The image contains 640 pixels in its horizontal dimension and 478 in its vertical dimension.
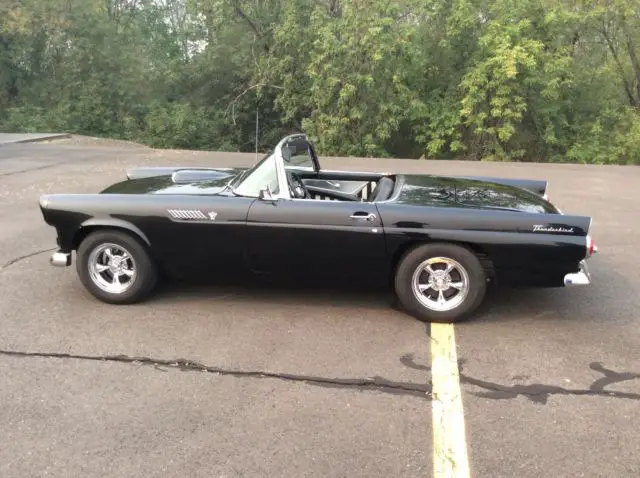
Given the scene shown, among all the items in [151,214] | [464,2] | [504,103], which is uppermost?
[464,2]

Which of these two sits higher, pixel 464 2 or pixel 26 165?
pixel 464 2

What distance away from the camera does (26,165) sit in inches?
490

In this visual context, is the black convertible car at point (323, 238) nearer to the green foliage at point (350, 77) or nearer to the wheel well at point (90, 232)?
the wheel well at point (90, 232)

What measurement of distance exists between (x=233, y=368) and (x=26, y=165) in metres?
10.7

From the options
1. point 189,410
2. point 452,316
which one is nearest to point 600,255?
point 452,316

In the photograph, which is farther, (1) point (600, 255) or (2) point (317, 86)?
(2) point (317, 86)

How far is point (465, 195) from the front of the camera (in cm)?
461

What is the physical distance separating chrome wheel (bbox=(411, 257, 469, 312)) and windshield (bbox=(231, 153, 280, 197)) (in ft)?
3.96

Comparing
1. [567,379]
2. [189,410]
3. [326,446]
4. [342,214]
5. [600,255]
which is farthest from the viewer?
[600,255]

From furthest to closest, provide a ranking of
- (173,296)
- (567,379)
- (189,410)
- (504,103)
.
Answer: (504,103) < (173,296) < (567,379) < (189,410)

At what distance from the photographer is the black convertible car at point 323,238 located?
4105 mm

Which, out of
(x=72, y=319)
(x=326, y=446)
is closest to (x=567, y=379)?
(x=326, y=446)

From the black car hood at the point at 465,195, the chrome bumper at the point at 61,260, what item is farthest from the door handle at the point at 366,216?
the chrome bumper at the point at 61,260

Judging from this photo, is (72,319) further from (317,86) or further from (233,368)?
(317,86)
